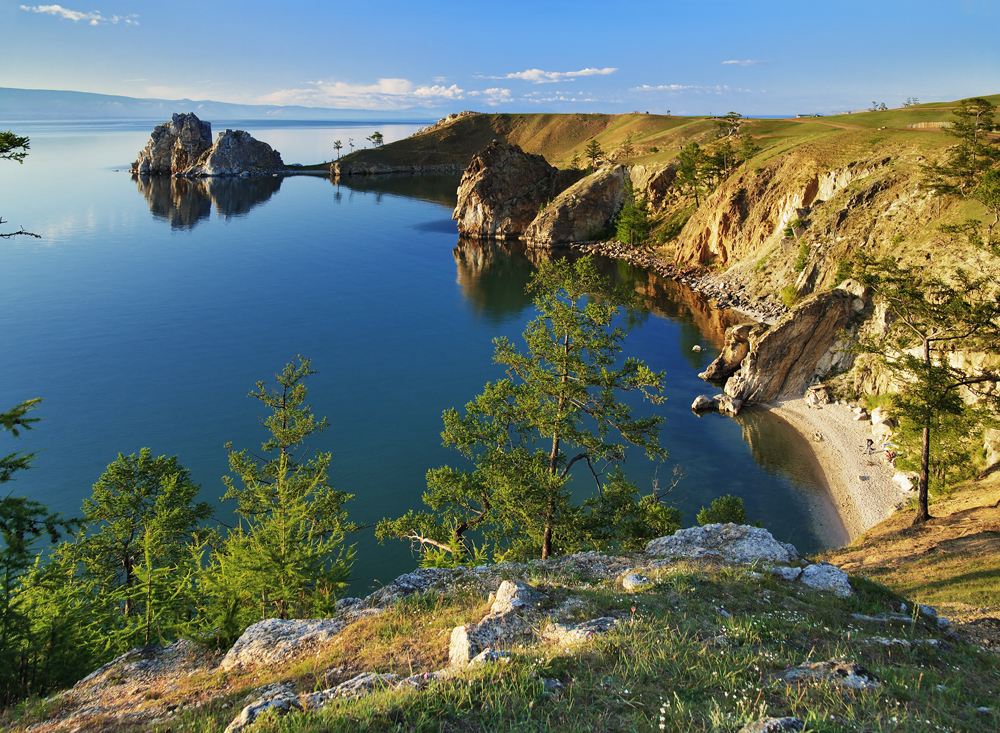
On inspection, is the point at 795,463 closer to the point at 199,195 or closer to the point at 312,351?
the point at 312,351

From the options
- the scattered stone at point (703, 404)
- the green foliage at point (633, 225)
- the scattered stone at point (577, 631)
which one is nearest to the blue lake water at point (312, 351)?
the scattered stone at point (703, 404)

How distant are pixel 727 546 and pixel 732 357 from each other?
123 ft

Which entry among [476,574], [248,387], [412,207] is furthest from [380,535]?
[412,207]

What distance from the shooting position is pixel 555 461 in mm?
22672

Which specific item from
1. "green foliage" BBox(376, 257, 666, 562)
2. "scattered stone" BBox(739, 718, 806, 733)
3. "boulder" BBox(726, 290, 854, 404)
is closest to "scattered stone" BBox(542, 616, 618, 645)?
"scattered stone" BBox(739, 718, 806, 733)

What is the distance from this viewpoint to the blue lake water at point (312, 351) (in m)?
35.4

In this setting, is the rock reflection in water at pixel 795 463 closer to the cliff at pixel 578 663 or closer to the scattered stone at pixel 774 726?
the cliff at pixel 578 663

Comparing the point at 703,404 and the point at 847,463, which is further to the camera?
the point at 703,404

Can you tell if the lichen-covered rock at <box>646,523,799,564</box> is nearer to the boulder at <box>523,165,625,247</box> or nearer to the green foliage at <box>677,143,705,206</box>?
the green foliage at <box>677,143,705,206</box>

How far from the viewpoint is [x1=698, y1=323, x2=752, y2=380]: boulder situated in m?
50.5

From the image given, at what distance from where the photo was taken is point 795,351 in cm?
4497

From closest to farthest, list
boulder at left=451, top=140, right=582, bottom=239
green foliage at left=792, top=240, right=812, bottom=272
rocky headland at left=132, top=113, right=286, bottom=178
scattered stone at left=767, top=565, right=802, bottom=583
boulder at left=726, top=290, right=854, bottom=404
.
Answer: scattered stone at left=767, top=565, right=802, bottom=583, boulder at left=726, top=290, right=854, bottom=404, green foliage at left=792, top=240, right=812, bottom=272, boulder at left=451, top=140, right=582, bottom=239, rocky headland at left=132, top=113, right=286, bottom=178

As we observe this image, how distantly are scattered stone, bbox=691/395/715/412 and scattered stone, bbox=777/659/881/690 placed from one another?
37896 millimetres

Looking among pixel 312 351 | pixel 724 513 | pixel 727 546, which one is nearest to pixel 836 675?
pixel 727 546
